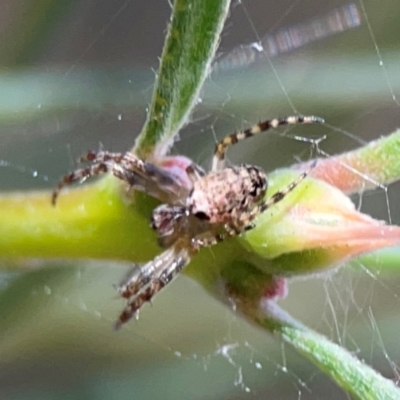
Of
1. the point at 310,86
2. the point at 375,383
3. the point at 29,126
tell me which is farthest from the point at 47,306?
the point at 375,383

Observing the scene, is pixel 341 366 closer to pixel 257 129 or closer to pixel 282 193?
pixel 282 193

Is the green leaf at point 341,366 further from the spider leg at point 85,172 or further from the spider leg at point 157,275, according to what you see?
the spider leg at point 85,172

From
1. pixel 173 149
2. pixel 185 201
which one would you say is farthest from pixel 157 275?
pixel 173 149

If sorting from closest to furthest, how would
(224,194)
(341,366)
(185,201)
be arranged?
1. (341,366)
2. (185,201)
3. (224,194)

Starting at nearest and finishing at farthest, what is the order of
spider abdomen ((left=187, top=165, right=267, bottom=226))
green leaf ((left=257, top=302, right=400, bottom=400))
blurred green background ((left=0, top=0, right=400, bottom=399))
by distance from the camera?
green leaf ((left=257, top=302, right=400, bottom=400)) < spider abdomen ((left=187, top=165, right=267, bottom=226)) < blurred green background ((left=0, top=0, right=400, bottom=399))

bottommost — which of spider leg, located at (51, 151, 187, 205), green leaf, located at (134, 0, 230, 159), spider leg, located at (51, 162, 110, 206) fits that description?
spider leg, located at (51, 162, 110, 206)

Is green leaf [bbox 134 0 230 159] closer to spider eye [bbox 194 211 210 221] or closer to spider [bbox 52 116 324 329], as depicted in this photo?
spider [bbox 52 116 324 329]

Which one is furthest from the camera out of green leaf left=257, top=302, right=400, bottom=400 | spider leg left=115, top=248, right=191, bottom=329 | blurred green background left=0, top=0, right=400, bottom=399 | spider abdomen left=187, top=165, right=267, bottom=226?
blurred green background left=0, top=0, right=400, bottom=399

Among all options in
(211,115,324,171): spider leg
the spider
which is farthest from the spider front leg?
(211,115,324,171): spider leg
